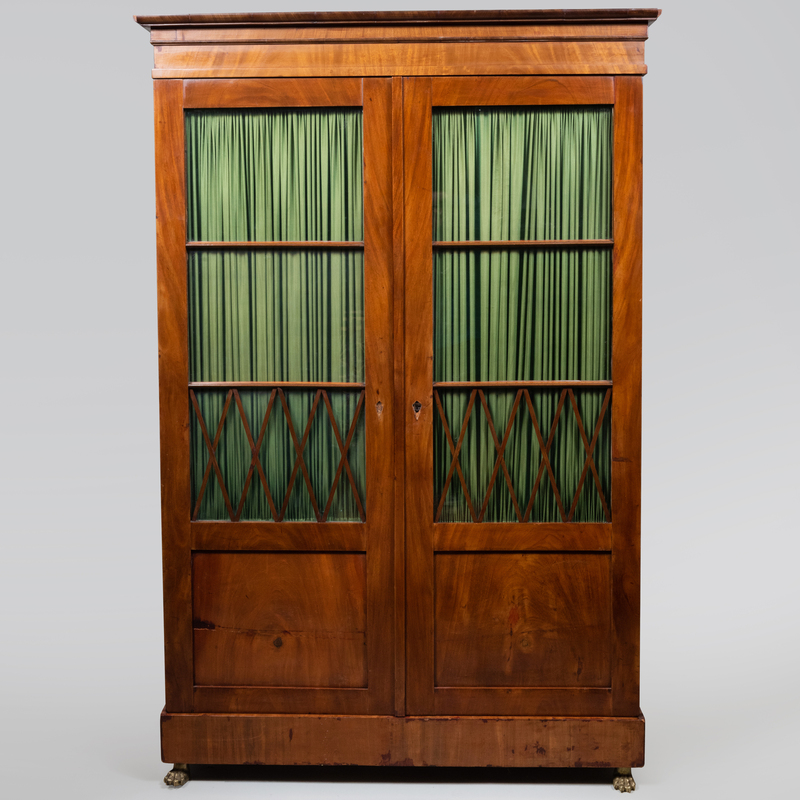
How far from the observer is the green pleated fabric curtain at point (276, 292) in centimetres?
393

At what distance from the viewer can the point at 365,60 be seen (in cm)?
385

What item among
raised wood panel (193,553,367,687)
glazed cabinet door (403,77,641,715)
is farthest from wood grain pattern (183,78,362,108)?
raised wood panel (193,553,367,687)

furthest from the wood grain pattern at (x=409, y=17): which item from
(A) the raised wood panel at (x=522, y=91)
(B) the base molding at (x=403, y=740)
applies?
(B) the base molding at (x=403, y=740)

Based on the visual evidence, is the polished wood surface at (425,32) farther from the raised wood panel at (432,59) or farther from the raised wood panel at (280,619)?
the raised wood panel at (280,619)

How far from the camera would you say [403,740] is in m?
3.96

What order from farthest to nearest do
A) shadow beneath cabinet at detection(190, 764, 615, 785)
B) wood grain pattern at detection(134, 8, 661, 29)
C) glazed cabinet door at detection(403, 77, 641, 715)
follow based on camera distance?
shadow beneath cabinet at detection(190, 764, 615, 785) → glazed cabinet door at detection(403, 77, 641, 715) → wood grain pattern at detection(134, 8, 661, 29)

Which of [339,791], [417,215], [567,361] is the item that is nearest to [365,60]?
[417,215]

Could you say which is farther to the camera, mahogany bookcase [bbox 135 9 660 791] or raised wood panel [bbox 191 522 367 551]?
raised wood panel [bbox 191 522 367 551]

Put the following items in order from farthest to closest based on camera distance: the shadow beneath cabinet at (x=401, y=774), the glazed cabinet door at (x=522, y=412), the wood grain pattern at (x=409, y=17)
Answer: the shadow beneath cabinet at (x=401, y=774) → the glazed cabinet door at (x=522, y=412) → the wood grain pattern at (x=409, y=17)

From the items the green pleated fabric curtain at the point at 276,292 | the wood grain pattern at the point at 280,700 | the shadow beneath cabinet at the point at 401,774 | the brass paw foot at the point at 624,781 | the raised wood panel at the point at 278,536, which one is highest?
the green pleated fabric curtain at the point at 276,292

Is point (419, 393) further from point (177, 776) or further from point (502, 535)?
point (177, 776)

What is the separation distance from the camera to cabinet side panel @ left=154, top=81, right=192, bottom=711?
391cm

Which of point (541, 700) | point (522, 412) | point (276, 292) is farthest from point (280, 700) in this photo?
point (276, 292)

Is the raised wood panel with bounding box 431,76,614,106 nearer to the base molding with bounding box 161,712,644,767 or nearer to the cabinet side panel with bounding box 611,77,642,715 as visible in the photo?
the cabinet side panel with bounding box 611,77,642,715
